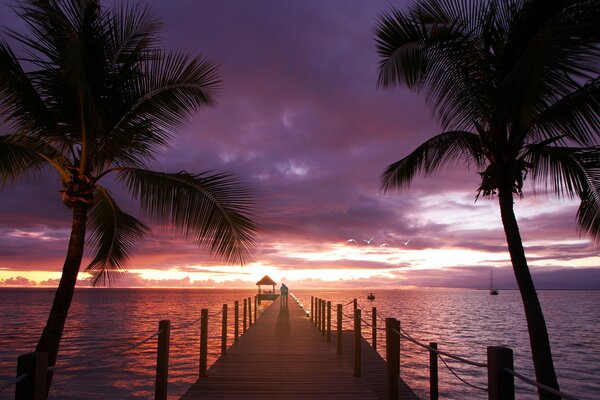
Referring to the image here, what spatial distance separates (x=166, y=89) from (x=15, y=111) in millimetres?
2267

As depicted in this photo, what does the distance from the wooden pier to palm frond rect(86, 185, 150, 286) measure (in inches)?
120

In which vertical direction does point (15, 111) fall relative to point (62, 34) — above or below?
below

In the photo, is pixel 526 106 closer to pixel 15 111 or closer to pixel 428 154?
pixel 428 154

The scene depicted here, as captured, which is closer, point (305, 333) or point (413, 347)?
point (305, 333)

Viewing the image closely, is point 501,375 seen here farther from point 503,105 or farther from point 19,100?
point 19,100

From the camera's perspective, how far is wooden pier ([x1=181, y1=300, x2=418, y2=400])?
283 inches

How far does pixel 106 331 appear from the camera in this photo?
4022cm

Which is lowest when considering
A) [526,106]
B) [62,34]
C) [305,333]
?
[305,333]

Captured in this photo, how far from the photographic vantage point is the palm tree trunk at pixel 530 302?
7.77 meters

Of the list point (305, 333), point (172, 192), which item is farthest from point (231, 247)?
point (305, 333)

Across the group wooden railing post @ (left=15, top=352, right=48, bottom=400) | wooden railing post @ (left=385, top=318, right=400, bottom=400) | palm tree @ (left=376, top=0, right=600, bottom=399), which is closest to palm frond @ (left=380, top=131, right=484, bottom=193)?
palm tree @ (left=376, top=0, right=600, bottom=399)

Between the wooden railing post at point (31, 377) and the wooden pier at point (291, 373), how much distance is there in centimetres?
371

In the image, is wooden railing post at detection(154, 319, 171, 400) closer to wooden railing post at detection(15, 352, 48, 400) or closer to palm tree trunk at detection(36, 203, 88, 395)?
palm tree trunk at detection(36, 203, 88, 395)

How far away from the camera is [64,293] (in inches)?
287
